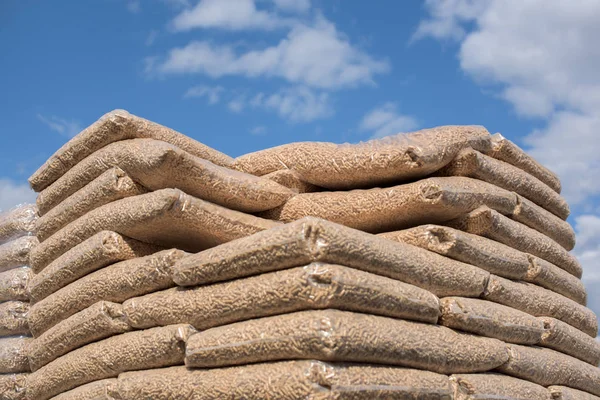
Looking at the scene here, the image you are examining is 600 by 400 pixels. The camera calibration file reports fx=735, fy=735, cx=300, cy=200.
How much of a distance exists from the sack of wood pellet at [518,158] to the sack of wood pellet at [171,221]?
1.35 meters

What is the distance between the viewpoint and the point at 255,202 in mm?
3641

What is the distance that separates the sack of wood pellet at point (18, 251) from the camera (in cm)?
430

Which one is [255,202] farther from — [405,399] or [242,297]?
[405,399]

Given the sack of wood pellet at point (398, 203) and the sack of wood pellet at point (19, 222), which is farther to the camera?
the sack of wood pellet at point (19, 222)

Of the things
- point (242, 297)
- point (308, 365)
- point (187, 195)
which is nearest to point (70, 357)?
point (187, 195)

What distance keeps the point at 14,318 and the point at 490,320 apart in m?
2.62

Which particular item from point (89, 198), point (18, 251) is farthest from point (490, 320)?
point (18, 251)

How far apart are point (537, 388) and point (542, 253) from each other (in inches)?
33.6

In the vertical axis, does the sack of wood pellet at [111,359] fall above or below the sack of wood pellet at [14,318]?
below

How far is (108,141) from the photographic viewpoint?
148 inches

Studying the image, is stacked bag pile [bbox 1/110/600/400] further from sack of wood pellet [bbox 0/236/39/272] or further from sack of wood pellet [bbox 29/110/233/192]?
sack of wood pellet [bbox 0/236/39/272]

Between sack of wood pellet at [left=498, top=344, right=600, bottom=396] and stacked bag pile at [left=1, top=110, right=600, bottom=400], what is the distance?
0.04 feet

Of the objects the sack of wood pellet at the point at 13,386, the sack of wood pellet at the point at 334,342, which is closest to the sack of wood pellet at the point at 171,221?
the sack of wood pellet at the point at 334,342

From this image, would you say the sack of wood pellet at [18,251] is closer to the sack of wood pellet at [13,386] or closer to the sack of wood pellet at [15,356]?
the sack of wood pellet at [15,356]
